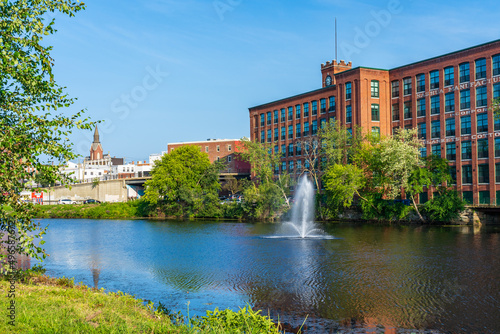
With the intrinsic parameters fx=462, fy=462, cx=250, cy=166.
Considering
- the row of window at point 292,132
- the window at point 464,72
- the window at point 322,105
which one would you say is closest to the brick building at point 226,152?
the row of window at point 292,132

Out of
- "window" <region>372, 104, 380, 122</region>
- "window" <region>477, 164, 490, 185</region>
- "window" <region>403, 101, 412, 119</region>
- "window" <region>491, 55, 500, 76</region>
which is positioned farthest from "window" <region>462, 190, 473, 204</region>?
"window" <region>372, 104, 380, 122</region>

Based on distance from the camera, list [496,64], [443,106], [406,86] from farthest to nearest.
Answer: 1. [406,86]
2. [443,106]
3. [496,64]

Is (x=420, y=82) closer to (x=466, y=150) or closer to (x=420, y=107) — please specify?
(x=420, y=107)

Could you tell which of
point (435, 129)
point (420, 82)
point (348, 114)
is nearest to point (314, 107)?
point (348, 114)

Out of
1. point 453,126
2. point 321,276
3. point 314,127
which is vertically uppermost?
point 314,127

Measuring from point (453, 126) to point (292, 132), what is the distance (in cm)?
3266

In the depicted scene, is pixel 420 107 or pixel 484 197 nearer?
pixel 484 197

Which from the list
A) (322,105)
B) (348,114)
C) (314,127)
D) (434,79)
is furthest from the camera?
(314,127)

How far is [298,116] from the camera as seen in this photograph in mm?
87375

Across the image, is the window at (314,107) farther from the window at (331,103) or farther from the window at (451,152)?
the window at (451,152)

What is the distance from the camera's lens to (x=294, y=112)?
88250 millimetres

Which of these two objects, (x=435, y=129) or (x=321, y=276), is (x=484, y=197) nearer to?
(x=435, y=129)

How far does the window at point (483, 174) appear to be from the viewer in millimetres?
57922

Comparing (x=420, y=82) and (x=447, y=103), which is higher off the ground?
(x=420, y=82)
